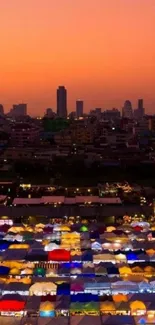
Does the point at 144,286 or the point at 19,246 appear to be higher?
the point at 19,246

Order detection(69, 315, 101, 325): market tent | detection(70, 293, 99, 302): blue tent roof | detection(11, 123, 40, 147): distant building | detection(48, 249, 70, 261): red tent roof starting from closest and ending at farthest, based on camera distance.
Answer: detection(69, 315, 101, 325): market tent < detection(70, 293, 99, 302): blue tent roof < detection(48, 249, 70, 261): red tent roof < detection(11, 123, 40, 147): distant building

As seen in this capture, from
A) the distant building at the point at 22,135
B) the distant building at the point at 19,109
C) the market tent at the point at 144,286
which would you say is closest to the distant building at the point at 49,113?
the distant building at the point at 19,109

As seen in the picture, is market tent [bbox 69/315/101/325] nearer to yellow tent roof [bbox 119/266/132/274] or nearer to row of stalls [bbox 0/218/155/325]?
row of stalls [bbox 0/218/155/325]

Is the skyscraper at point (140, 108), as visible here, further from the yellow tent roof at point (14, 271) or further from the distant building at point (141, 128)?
the yellow tent roof at point (14, 271)

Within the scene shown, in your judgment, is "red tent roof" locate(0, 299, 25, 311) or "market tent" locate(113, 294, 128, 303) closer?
"red tent roof" locate(0, 299, 25, 311)

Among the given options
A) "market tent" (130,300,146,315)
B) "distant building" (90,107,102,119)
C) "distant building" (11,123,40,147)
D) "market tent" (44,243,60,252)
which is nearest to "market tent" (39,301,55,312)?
"market tent" (130,300,146,315)

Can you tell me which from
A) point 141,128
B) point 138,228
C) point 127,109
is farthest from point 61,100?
point 138,228

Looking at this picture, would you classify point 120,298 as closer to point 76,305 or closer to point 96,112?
point 76,305

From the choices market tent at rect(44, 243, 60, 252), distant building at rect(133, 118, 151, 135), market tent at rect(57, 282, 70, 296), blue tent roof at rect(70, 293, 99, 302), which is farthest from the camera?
distant building at rect(133, 118, 151, 135)

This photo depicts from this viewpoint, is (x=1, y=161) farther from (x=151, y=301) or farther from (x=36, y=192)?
(x=151, y=301)
